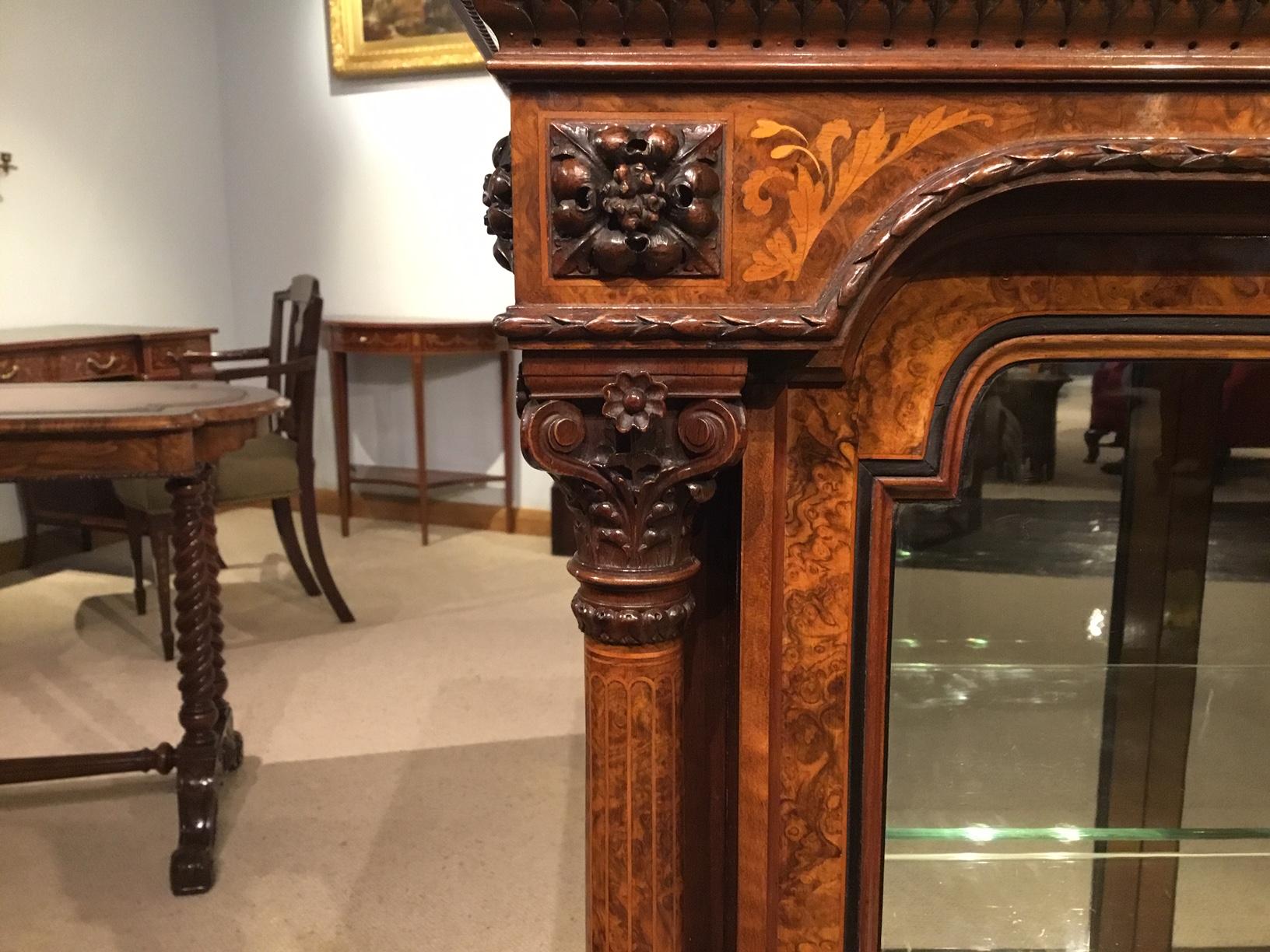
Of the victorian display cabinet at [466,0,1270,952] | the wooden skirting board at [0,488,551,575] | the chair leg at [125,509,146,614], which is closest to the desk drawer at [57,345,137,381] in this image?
the chair leg at [125,509,146,614]

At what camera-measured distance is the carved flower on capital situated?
25.0 inches

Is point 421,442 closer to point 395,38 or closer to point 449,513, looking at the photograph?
point 449,513

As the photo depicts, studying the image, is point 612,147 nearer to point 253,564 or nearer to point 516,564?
point 516,564

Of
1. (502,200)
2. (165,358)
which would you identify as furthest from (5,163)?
(502,200)

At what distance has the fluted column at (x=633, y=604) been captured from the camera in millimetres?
658

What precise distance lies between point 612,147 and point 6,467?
132cm

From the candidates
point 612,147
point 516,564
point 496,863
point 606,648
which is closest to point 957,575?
point 606,648

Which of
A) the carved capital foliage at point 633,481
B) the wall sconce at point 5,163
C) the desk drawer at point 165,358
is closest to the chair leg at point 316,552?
the desk drawer at point 165,358

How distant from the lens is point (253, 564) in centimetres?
359

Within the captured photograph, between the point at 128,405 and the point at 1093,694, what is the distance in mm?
1495

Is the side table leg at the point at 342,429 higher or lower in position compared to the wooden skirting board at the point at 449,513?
higher

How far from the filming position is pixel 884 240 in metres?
0.61

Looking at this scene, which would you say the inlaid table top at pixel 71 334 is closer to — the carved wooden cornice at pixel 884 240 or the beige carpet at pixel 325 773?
the beige carpet at pixel 325 773

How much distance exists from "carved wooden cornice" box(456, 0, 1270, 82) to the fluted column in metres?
0.20
